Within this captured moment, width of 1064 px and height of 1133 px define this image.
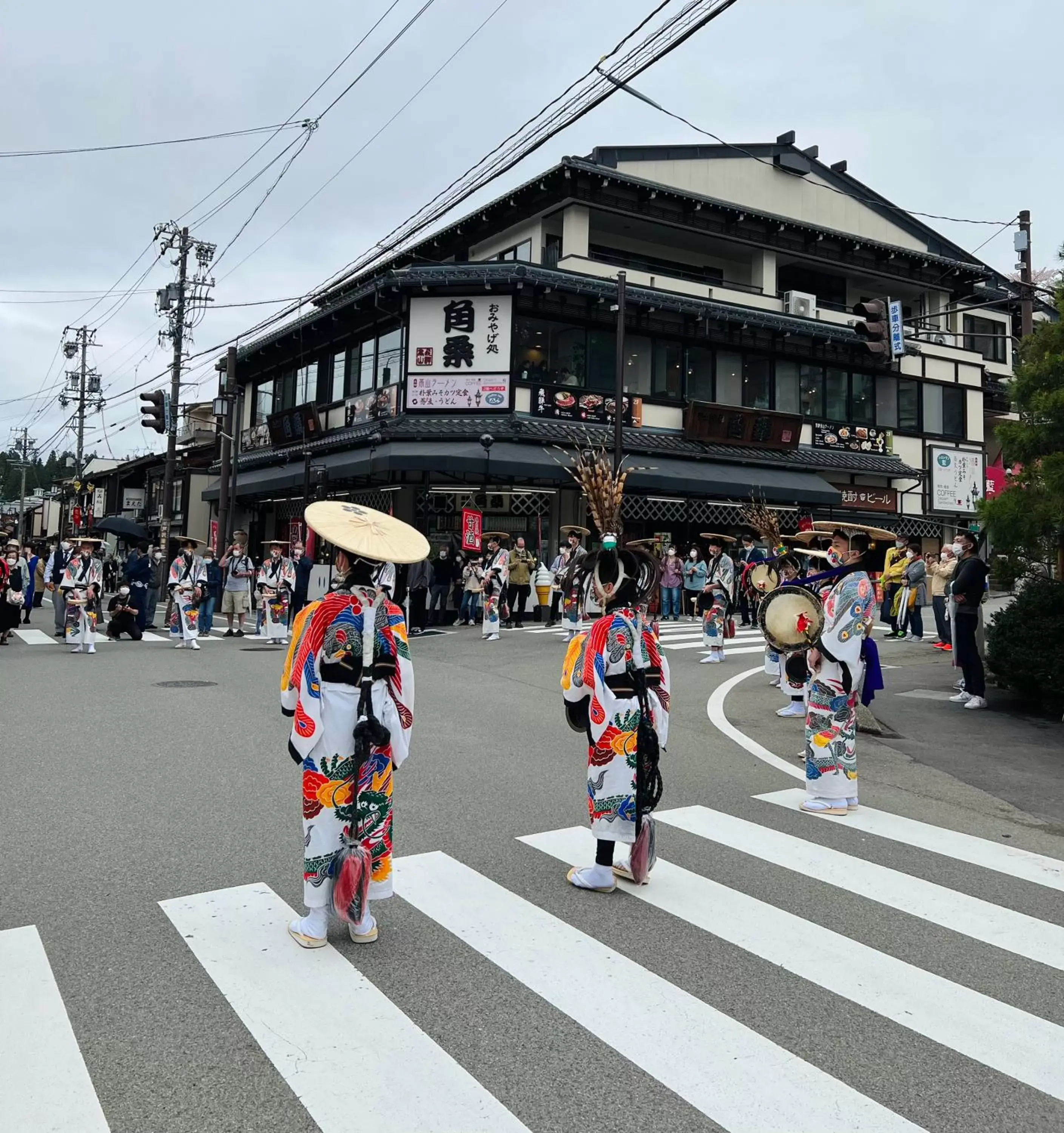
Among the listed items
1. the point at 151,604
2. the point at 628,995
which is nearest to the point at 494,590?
the point at 151,604

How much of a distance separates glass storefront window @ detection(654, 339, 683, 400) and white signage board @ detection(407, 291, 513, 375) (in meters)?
4.87

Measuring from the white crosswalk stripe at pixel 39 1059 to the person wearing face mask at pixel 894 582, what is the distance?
14.5 metres

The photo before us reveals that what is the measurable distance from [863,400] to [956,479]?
4616 millimetres

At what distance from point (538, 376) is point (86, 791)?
19125mm

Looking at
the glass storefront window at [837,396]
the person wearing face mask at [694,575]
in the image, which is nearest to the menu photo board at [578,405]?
the person wearing face mask at [694,575]

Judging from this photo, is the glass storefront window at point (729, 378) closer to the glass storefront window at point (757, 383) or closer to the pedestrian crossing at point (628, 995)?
the glass storefront window at point (757, 383)

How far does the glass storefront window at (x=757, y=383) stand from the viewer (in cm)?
2730

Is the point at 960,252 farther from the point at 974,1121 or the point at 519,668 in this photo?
the point at 974,1121

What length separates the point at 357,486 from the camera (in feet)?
87.3

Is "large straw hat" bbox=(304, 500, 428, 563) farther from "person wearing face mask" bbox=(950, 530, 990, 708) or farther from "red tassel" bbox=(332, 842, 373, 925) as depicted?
"person wearing face mask" bbox=(950, 530, 990, 708)

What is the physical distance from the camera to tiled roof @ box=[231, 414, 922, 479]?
891 inches

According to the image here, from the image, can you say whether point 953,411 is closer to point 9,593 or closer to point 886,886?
point 9,593

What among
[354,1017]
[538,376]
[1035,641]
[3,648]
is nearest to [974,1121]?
[354,1017]

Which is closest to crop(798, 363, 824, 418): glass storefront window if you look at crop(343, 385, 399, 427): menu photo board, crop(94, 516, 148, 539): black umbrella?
crop(343, 385, 399, 427): menu photo board
